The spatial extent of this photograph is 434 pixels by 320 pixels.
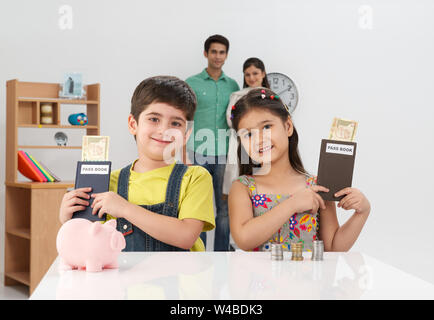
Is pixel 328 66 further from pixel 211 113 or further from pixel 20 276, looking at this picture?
pixel 20 276

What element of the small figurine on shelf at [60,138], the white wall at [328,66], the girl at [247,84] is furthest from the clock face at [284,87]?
the small figurine on shelf at [60,138]

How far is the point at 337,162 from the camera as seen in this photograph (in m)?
1.24

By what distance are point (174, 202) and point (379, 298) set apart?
0.74 metres

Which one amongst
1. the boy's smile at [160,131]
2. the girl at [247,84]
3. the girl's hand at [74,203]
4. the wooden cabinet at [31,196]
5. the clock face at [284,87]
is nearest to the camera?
the girl's hand at [74,203]

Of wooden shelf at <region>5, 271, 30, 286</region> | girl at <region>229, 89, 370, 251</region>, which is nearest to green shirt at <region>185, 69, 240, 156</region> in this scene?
wooden shelf at <region>5, 271, 30, 286</region>

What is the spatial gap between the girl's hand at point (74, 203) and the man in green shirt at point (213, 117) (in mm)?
2685

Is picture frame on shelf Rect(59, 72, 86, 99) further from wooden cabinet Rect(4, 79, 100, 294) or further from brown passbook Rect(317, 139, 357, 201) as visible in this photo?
brown passbook Rect(317, 139, 357, 201)

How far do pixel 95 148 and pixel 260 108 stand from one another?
53 centimetres

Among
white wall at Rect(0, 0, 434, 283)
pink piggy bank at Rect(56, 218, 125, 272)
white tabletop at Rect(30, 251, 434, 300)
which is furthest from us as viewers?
white wall at Rect(0, 0, 434, 283)

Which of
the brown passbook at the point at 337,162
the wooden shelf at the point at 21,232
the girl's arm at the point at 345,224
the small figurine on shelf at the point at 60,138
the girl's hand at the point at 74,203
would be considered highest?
the brown passbook at the point at 337,162

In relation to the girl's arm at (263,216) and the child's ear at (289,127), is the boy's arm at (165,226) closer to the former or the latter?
the girl's arm at (263,216)

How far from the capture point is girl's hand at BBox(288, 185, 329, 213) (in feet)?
4.17

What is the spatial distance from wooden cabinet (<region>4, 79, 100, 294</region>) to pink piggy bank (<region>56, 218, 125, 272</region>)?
2394 mm

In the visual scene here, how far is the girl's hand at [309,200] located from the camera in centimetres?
127
